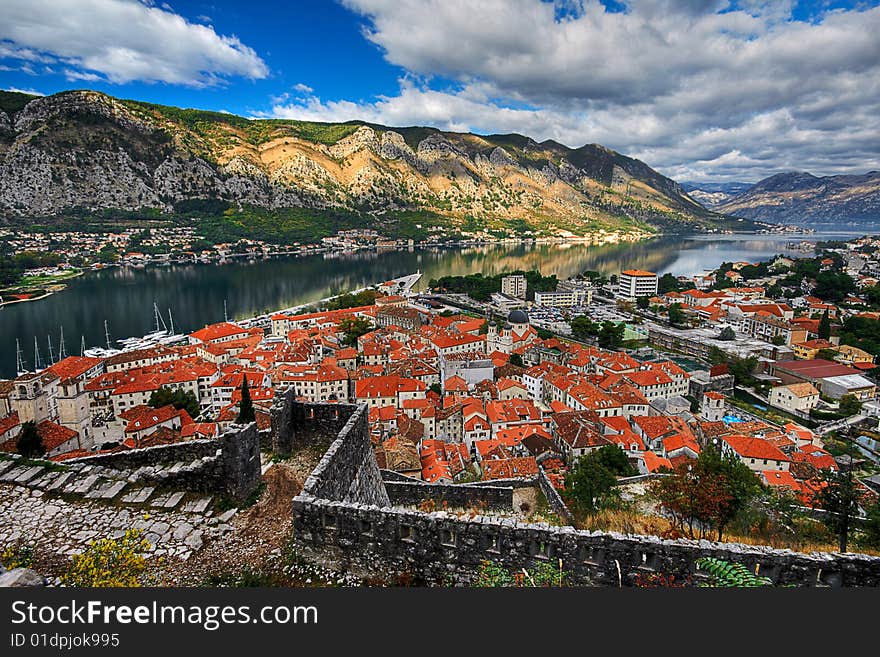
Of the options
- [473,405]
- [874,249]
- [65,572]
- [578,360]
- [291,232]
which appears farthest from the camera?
[291,232]

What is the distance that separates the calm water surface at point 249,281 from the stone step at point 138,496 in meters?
51.3

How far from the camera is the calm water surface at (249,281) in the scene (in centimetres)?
6025

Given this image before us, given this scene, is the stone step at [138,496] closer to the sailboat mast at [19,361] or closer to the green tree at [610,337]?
the sailboat mast at [19,361]

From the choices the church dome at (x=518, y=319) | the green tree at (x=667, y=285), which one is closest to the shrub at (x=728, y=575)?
the church dome at (x=518, y=319)

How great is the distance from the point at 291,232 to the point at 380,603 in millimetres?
162578

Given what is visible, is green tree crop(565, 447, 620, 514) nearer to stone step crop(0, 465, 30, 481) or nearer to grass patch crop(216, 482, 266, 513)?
grass patch crop(216, 482, 266, 513)

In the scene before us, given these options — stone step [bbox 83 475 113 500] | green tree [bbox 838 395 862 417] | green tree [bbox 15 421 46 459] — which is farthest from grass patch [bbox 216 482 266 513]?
green tree [bbox 838 395 862 417]

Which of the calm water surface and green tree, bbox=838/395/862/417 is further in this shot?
the calm water surface

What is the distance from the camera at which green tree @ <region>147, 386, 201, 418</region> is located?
3075 cm

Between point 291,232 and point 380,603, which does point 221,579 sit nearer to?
Answer: point 380,603

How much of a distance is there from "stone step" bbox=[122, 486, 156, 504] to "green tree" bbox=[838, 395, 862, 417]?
1704 inches

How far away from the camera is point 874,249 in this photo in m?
123

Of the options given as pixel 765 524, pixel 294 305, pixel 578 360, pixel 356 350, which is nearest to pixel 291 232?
pixel 294 305

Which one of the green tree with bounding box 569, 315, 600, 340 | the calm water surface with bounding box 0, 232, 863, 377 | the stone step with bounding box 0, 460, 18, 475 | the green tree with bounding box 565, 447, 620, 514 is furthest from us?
the calm water surface with bounding box 0, 232, 863, 377
